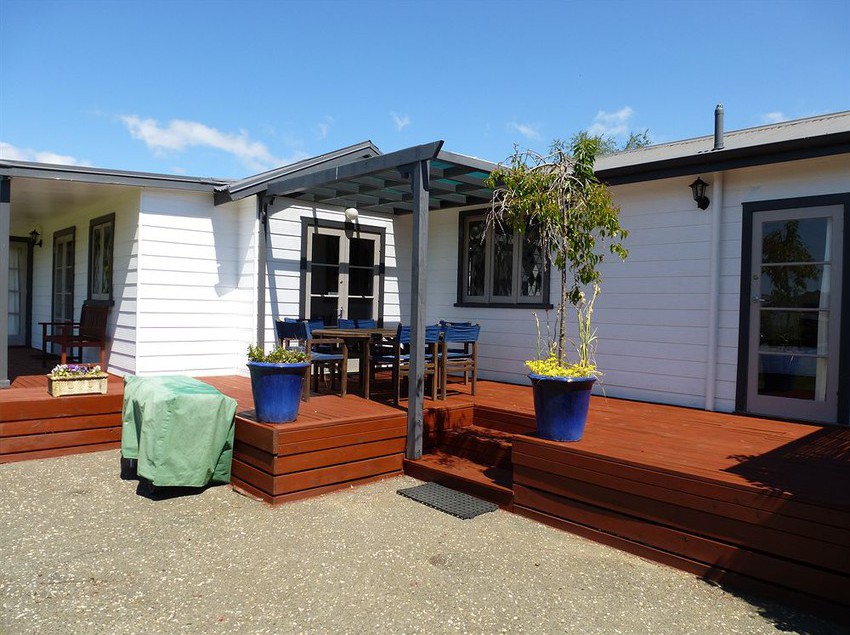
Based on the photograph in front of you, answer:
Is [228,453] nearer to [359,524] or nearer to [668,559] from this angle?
[359,524]

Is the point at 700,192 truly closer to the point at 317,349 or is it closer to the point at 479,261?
the point at 479,261

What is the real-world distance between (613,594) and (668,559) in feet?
1.71

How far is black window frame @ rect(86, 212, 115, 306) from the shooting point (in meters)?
7.42

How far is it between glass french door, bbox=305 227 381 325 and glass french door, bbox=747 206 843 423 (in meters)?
4.44

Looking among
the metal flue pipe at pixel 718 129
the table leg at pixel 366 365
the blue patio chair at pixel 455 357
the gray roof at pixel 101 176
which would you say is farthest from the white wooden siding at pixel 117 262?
the metal flue pipe at pixel 718 129

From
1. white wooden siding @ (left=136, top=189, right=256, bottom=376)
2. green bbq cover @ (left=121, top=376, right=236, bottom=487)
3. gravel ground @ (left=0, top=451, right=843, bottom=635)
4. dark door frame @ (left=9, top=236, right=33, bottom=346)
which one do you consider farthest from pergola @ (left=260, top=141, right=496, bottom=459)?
dark door frame @ (left=9, top=236, right=33, bottom=346)

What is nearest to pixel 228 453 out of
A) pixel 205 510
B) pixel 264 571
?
pixel 205 510

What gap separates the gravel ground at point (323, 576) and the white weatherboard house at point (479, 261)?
1.87m

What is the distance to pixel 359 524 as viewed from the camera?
3.74 m

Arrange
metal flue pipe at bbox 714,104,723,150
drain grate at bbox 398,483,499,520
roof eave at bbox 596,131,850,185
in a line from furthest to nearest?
metal flue pipe at bbox 714,104,723,150, roof eave at bbox 596,131,850,185, drain grate at bbox 398,483,499,520

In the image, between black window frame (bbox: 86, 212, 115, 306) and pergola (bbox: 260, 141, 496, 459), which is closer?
pergola (bbox: 260, 141, 496, 459)

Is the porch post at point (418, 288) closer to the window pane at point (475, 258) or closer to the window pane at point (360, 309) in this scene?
the window pane at point (475, 258)

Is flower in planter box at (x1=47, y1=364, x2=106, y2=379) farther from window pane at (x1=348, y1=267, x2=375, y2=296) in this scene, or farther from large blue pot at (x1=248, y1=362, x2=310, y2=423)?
window pane at (x1=348, y1=267, x2=375, y2=296)

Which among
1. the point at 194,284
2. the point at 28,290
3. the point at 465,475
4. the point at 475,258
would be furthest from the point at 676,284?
the point at 28,290
